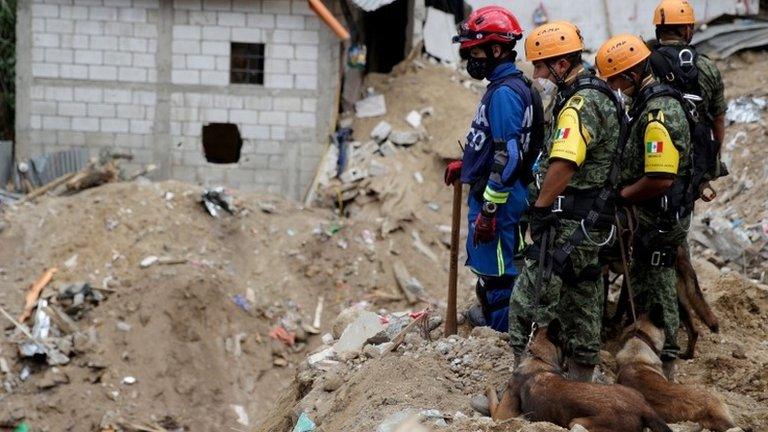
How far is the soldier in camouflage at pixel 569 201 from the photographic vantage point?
6438 millimetres

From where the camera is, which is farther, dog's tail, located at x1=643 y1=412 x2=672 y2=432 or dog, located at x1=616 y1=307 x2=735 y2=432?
dog, located at x1=616 y1=307 x2=735 y2=432

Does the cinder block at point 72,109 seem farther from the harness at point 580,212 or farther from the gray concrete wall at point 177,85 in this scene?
the harness at point 580,212

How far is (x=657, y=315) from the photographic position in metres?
7.23

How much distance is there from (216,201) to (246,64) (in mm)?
2610

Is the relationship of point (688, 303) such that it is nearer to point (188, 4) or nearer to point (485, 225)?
point (485, 225)

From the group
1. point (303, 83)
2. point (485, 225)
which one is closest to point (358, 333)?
point (485, 225)

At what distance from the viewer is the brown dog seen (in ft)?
18.2

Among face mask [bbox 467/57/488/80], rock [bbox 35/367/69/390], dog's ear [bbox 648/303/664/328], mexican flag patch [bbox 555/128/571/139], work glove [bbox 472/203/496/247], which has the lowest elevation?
rock [bbox 35/367/69/390]

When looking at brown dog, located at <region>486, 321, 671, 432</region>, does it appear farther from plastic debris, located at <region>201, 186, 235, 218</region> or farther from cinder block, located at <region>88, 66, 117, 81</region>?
cinder block, located at <region>88, 66, 117, 81</region>

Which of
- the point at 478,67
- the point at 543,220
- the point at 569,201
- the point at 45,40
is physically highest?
the point at 478,67

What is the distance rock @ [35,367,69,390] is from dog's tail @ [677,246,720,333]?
25.9 ft

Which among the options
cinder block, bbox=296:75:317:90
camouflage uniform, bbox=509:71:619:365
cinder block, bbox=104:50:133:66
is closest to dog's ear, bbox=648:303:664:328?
camouflage uniform, bbox=509:71:619:365

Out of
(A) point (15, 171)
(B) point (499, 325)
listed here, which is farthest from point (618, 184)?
(A) point (15, 171)

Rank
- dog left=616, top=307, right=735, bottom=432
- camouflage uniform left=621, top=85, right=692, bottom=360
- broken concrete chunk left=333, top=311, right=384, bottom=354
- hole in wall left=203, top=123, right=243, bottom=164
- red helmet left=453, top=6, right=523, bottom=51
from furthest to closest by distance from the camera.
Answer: hole in wall left=203, top=123, right=243, bottom=164
broken concrete chunk left=333, top=311, right=384, bottom=354
red helmet left=453, top=6, right=523, bottom=51
camouflage uniform left=621, top=85, right=692, bottom=360
dog left=616, top=307, right=735, bottom=432
